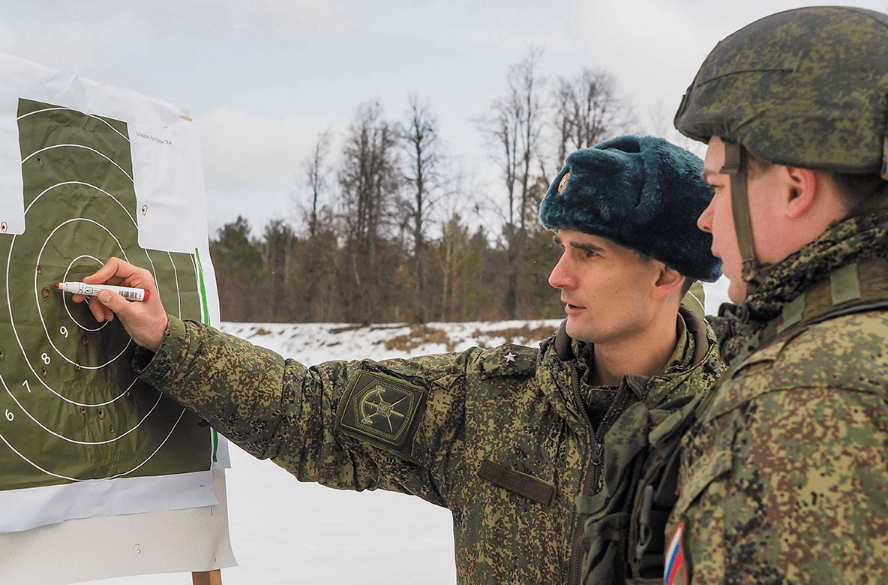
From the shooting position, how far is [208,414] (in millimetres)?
2045

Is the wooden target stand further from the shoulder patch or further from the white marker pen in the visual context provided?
the white marker pen

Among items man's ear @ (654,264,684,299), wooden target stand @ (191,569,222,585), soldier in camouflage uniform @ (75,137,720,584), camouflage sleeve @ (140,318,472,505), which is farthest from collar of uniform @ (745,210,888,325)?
wooden target stand @ (191,569,222,585)

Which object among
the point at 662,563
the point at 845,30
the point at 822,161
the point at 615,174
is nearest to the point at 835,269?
the point at 822,161

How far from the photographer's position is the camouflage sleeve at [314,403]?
79.6 inches

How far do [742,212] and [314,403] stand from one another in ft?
4.46

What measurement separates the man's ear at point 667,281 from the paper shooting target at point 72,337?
1.52 metres

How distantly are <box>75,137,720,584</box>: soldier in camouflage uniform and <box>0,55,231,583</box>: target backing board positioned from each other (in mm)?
142

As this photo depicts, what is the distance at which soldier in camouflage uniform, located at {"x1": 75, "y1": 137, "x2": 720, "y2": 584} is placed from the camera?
6.23 ft

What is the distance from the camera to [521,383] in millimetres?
2072

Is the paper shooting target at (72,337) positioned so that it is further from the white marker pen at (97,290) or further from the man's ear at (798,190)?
the man's ear at (798,190)

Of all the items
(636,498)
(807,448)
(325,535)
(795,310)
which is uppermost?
(795,310)

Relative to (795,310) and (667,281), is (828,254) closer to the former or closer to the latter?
(795,310)

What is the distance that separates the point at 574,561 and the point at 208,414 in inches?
41.9

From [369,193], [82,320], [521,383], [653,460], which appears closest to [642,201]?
[521,383]
